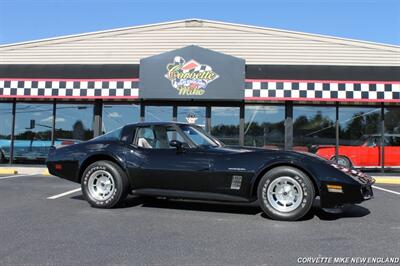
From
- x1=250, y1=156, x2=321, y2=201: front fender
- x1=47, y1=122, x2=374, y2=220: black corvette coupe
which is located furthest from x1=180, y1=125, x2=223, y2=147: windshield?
x1=250, y1=156, x2=321, y2=201: front fender

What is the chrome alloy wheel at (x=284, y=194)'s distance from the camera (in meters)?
5.89

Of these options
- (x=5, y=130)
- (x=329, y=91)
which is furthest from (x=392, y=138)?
(x=5, y=130)

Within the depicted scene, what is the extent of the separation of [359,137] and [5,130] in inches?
438

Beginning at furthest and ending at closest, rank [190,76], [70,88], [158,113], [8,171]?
[158,113] < [70,88] < [8,171] < [190,76]

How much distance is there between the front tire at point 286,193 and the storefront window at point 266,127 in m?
7.77

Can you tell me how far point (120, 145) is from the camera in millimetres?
6871

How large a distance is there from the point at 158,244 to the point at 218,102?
30.4 feet

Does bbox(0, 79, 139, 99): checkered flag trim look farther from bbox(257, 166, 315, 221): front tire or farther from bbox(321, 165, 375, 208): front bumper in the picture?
bbox(321, 165, 375, 208): front bumper

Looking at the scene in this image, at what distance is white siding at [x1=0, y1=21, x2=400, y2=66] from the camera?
44.9ft

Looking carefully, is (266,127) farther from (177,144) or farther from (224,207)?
(177,144)

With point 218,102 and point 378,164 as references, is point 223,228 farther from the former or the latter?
point 378,164

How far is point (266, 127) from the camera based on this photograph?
1373cm

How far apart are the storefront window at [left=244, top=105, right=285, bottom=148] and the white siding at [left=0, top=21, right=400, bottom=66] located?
150 cm

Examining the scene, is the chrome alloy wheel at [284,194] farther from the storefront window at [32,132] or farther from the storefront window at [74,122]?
the storefront window at [32,132]
